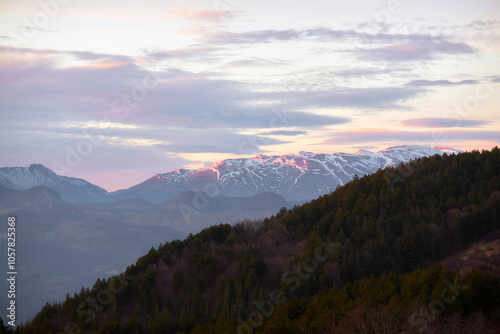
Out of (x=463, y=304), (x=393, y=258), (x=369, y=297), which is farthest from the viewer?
(x=393, y=258)

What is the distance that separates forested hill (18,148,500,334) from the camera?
72625 mm

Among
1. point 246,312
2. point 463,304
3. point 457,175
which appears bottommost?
point 246,312

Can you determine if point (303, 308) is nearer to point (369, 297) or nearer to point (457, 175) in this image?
point (369, 297)

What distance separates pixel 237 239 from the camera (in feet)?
517

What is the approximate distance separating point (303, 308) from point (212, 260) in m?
61.2

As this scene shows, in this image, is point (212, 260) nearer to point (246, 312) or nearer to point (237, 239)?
point (237, 239)

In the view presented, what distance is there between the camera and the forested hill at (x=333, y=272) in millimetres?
72625

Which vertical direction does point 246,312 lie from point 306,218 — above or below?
below

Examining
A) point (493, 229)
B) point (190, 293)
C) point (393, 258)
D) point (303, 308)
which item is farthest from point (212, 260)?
point (493, 229)

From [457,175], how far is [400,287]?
3459 inches

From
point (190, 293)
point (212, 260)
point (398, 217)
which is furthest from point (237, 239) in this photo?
point (398, 217)

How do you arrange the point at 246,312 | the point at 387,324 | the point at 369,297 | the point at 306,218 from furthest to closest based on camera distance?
1. the point at 306,218
2. the point at 246,312
3. the point at 369,297
4. the point at 387,324

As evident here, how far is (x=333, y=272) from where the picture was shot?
12119 cm

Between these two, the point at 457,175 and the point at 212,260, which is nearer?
the point at 212,260
